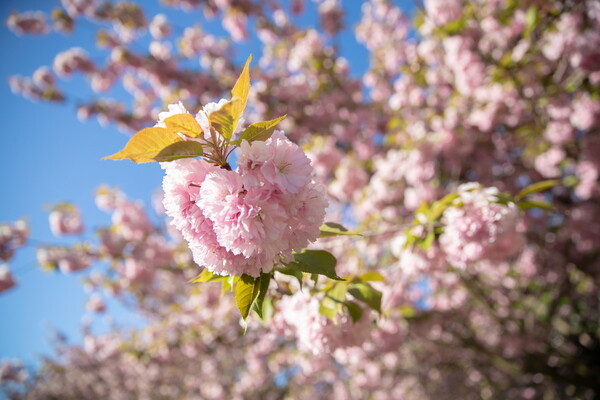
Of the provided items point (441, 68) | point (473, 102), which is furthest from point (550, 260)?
point (441, 68)

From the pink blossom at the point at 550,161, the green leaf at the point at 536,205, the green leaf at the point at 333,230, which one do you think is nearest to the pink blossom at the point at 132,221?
the green leaf at the point at 333,230

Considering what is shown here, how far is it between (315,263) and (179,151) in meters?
0.42

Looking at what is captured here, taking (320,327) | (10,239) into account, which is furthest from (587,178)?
(10,239)

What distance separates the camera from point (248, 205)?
0.70 meters

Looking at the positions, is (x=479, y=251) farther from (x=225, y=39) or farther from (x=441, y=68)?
(x=225, y=39)

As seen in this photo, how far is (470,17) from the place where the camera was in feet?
10.7

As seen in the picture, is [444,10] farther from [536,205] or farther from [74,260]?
[74,260]

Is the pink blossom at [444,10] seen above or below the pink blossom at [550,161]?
above

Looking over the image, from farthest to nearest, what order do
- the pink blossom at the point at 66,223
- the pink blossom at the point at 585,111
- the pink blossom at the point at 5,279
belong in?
1. the pink blossom at the point at 66,223
2. the pink blossom at the point at 5,279
3. the pink blossom at the point at 585,111

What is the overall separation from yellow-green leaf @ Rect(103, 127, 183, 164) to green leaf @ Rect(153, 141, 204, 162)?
0.04ft

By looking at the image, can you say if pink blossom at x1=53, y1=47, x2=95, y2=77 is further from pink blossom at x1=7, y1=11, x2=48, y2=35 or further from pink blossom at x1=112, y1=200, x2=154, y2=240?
pink blossom at x1=112, y1=200, x2=154, y2=240

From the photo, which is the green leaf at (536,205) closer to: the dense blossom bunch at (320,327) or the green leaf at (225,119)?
the dense blossom bunch at (320,327)

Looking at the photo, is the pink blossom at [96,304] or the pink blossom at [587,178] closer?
the pink blossom at [587,178]

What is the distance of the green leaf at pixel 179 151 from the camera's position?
2.34 feet
